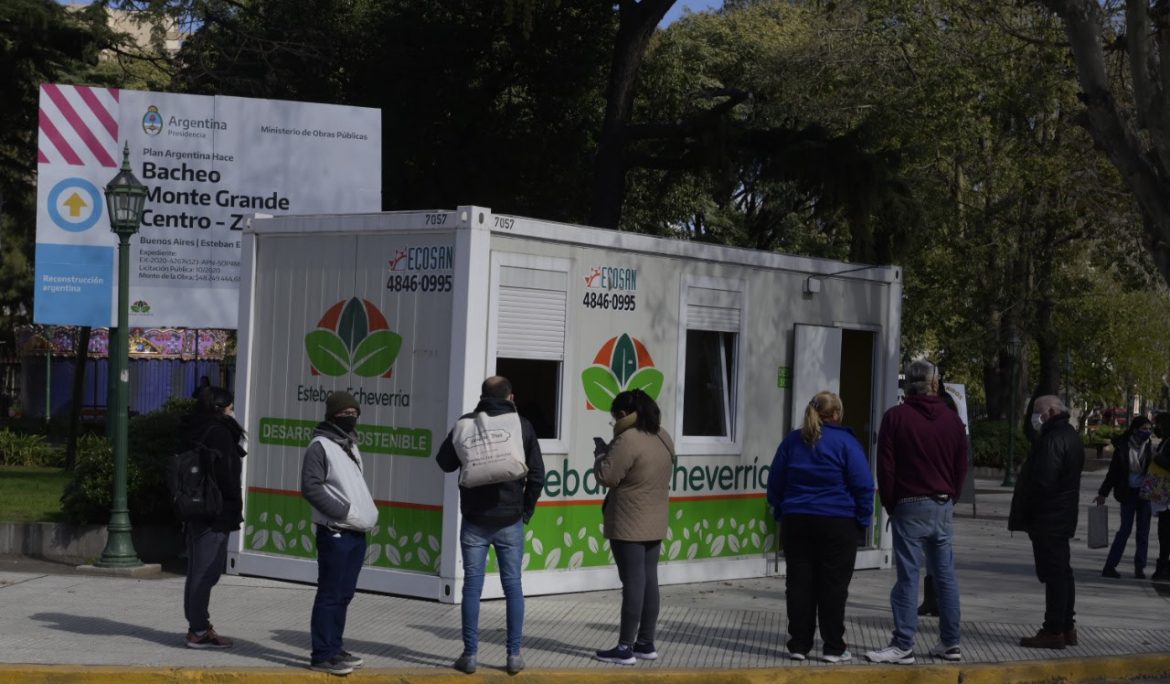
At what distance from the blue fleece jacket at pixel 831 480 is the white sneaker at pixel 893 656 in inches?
36.4

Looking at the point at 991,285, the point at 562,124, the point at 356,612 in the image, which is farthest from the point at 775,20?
the point at 356,612

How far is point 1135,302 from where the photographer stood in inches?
1969

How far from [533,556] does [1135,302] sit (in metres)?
42.7

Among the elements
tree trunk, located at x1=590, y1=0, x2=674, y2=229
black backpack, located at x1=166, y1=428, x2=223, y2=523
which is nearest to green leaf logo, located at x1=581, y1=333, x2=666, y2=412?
black backpack, located at x1=166, y1=428, x2=223, y2=523

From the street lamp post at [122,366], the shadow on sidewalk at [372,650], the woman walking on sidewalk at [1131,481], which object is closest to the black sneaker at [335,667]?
the shadow on sidewalk at [372,650]

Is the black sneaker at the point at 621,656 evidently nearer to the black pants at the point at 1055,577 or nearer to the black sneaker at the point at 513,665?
the black sneaker at the point at 513,665

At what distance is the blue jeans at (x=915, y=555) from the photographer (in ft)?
31.7

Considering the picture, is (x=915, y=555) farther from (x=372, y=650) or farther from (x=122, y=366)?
(x=122, y=366)

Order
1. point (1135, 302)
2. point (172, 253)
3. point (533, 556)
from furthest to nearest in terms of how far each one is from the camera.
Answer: point (1135, 302), point (172, 253), point (533, 556)

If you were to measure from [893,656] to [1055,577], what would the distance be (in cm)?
155

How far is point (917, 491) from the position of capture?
9.65 metres

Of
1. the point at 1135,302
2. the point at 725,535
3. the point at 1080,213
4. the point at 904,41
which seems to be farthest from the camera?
the point at 1135,302

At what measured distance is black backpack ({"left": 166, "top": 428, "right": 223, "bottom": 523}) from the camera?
9.27 metres

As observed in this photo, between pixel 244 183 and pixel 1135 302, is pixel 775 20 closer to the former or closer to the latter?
pixel 1135 302
